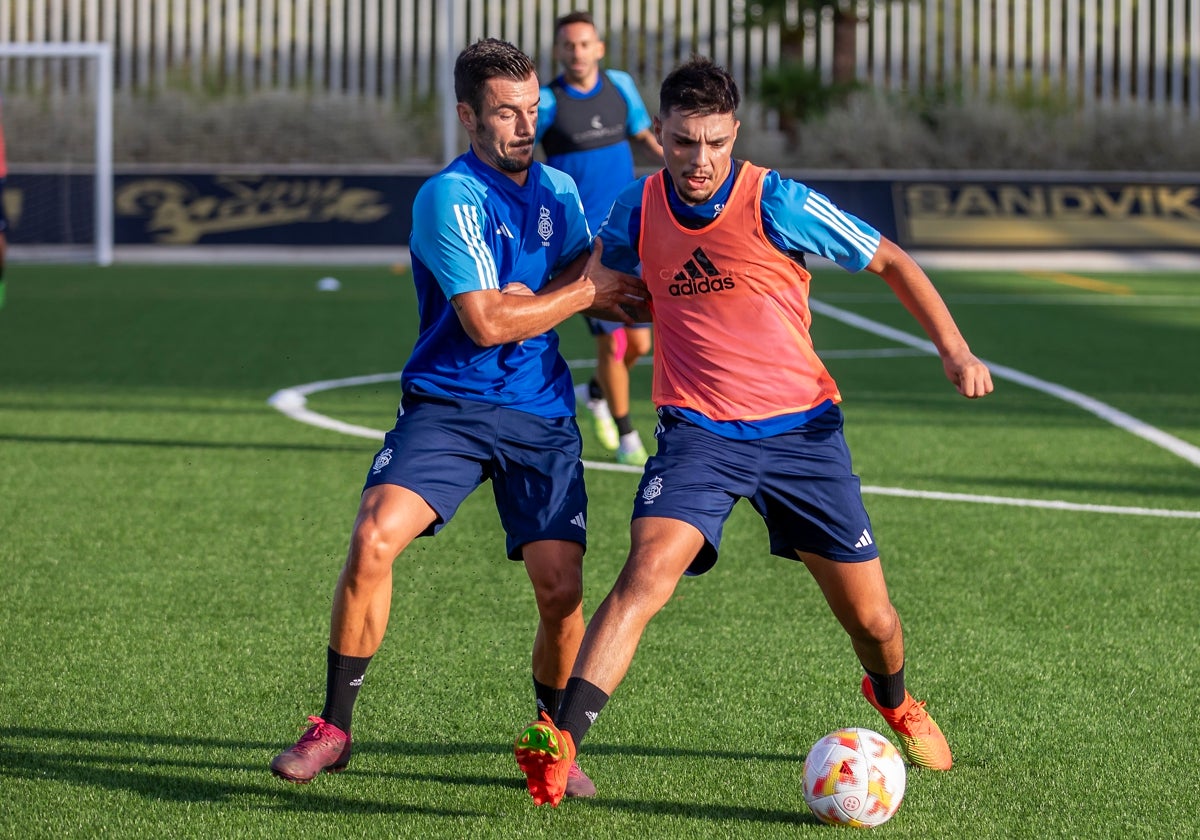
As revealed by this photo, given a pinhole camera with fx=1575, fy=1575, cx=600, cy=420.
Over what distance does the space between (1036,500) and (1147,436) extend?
198cm

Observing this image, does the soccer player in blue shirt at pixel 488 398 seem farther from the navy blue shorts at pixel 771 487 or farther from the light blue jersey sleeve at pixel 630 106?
the light blue jersey sleeve at pixel 630 106

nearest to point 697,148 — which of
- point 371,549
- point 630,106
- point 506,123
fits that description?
point 506,123

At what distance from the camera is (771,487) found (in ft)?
13.0

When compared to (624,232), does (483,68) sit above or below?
above

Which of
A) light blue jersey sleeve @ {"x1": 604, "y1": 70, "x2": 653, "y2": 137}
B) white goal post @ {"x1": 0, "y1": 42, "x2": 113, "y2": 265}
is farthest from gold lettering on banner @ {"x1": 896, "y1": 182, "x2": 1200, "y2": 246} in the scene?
light blue jersey sleeve @ {"x1": 604, "y1": 70, "x2": 653, "y2": 137}

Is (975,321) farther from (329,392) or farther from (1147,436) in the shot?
(329,392)

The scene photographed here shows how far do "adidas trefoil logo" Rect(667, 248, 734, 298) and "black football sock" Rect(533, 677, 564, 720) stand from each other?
1117mm

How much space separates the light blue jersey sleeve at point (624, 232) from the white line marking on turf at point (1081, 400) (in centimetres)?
513

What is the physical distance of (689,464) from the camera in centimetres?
392

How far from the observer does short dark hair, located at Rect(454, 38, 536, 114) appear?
4.00m

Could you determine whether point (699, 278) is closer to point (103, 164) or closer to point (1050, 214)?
point (103, 164)

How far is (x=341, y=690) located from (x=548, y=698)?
58 cm

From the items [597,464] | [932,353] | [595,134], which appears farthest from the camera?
[932,353]

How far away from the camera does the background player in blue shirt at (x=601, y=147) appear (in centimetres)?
846
